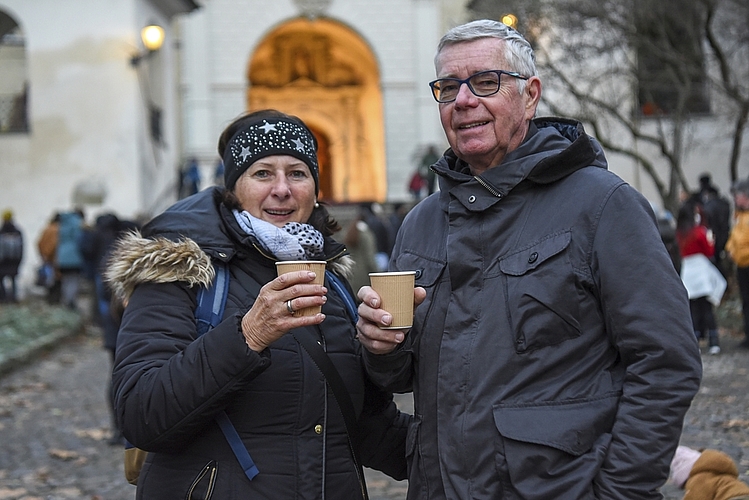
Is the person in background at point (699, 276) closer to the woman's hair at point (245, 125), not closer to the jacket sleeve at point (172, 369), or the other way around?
the woman's hair at point (245, 125)

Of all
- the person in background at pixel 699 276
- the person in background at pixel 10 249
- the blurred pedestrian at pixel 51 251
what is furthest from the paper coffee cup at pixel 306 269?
the person in background at pixel 10 249

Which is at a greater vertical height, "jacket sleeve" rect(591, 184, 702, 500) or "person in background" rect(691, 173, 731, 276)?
"jacket sleeve" rect(591, 184, 702, 500)

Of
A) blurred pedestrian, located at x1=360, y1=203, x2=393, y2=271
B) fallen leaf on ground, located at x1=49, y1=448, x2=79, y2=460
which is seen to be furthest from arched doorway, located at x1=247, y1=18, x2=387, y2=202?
fallen leaf on ground, located at x1=49, y1=448, x2=79, y2=460

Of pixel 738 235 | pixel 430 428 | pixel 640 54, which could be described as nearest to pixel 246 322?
pixel 430 428

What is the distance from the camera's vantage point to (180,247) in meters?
3.11

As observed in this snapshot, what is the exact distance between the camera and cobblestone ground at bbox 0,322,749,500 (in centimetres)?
705

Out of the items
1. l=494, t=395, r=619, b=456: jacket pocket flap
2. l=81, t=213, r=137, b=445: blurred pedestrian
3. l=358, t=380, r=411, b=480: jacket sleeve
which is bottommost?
l=81, t=213, r=137, b=445: blurred pedestrian

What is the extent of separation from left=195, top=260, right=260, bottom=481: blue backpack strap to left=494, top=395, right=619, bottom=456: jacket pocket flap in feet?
2.60

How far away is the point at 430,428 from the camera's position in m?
2.86

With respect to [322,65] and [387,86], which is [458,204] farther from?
[322,65]

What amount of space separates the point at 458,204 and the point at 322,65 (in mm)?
37654

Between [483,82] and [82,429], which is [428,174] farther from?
[483,82]

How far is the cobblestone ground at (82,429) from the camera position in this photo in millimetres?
7047

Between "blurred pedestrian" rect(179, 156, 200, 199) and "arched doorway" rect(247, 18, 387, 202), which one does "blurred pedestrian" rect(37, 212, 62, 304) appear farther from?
"arched doorway" rect(247, 18, 387, 202)
